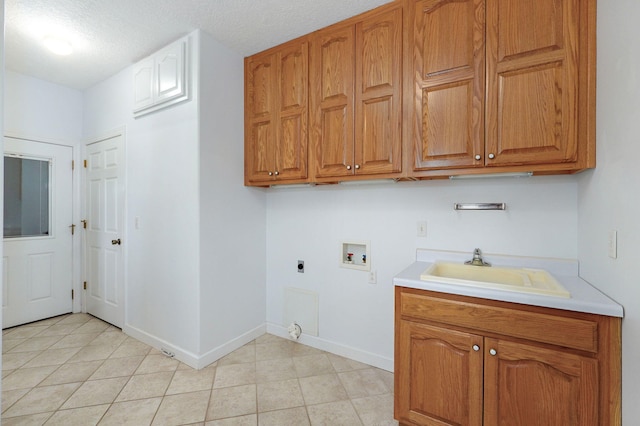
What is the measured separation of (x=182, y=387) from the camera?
202 cm

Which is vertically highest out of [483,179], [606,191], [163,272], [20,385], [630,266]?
[483,179]

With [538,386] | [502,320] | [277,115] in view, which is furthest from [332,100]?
[538,386]

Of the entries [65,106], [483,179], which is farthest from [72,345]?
[483,179]

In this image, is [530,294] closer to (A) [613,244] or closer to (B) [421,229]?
(A) [613,244]

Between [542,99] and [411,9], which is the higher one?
[411,9]

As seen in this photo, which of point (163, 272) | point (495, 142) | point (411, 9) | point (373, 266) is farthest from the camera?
point (163, 272)

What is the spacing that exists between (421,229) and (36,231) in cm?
413

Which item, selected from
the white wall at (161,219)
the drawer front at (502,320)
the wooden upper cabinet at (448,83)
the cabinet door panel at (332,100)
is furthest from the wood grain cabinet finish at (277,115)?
the drawer front at (502,320)

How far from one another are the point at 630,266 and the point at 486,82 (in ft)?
3.59

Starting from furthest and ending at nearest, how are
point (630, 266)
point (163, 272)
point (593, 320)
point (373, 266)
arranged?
point (163, 272), point (373, 266), point (593, 320), point (630, 266)

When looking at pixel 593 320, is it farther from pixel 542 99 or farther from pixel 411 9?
pixel 411 9

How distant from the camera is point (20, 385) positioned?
2.03 metres

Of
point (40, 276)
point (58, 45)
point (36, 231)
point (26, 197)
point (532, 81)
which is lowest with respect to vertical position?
point (40, 276)

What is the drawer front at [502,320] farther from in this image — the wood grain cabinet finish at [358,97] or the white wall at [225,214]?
the white wall at [225,214]
